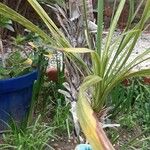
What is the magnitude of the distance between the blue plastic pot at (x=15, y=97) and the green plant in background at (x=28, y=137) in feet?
0.29

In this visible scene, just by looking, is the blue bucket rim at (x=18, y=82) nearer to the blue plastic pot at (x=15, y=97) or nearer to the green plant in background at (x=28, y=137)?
the blue plastic pot at (x=15, y=97)

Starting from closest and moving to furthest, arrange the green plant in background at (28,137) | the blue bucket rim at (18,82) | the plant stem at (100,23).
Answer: the plant stem at (100,23), the green plant in background at (28,137), the blue bucket rim at (18,82)

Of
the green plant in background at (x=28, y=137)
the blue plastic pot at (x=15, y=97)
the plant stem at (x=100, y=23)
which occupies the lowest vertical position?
the green plant in background at (x=28, y=137)

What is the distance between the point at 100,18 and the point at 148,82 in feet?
4.60

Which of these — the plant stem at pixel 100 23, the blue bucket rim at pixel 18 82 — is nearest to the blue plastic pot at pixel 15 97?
the blue bucket rim at pixel 18 82

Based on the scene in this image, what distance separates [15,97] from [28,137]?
286 mm

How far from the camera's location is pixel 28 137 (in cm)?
229

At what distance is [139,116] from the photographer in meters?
2.72

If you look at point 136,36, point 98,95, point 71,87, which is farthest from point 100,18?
point 71,87

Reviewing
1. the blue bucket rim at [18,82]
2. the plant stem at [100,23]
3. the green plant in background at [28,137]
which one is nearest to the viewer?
the plant stem at [100,23]

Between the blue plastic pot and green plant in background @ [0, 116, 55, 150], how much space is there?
0.09 metres

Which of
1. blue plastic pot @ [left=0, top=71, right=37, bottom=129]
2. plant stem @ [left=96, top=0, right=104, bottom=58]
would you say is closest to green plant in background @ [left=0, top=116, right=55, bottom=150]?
blue plastic pot @ [left=0, top=71, right=37, bottom=129]

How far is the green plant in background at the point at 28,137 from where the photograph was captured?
224 centimetres

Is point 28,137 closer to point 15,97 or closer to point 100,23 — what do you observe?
point 15,97
